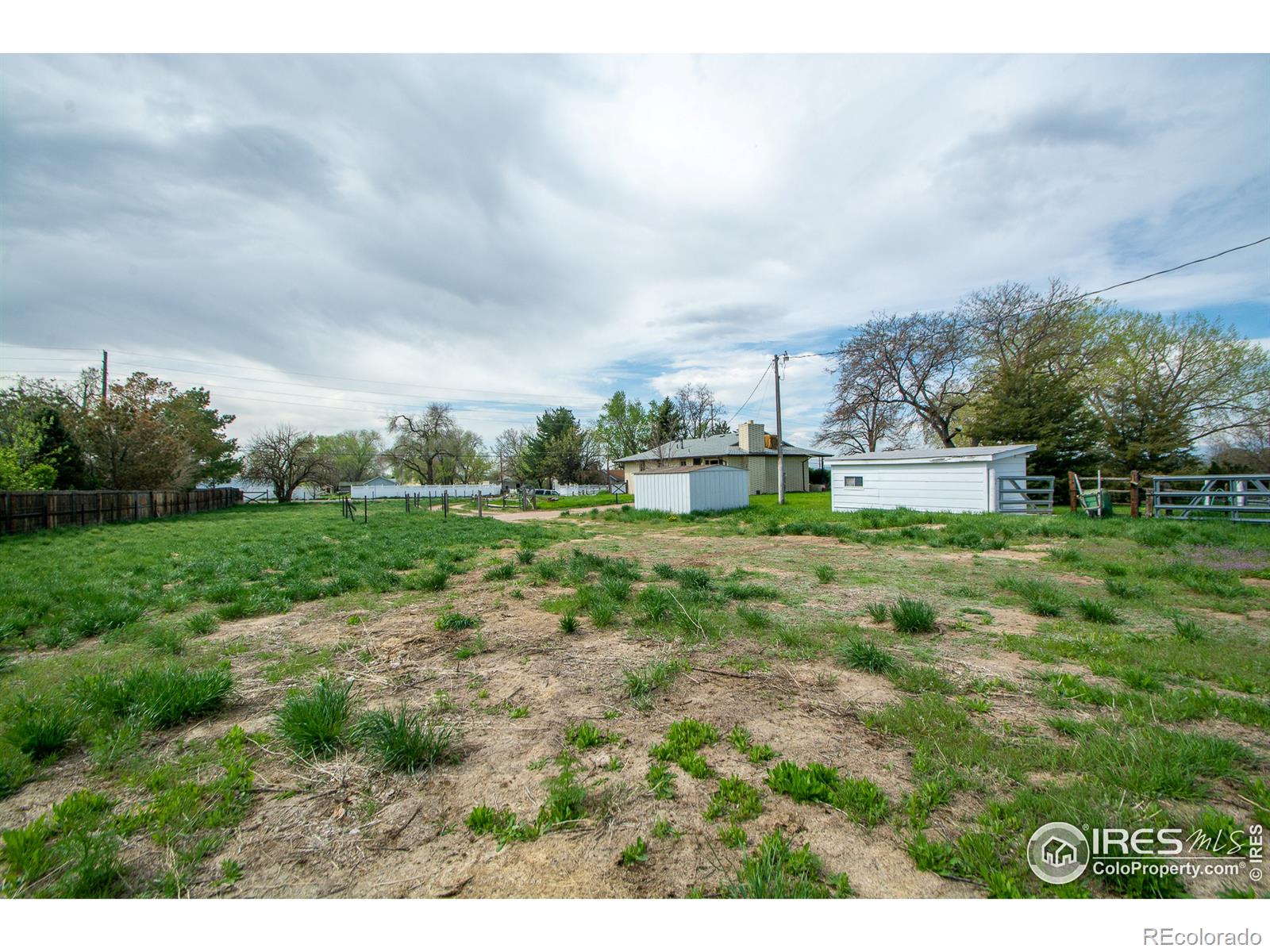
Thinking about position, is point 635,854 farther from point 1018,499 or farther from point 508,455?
point 508,455

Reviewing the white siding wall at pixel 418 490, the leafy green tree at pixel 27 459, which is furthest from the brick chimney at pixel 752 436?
the leafy green tree at pixel 27 459

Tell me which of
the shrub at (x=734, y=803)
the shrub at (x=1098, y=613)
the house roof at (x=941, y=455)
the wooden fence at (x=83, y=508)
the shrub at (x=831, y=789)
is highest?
the house roof at (x=941, y=455)

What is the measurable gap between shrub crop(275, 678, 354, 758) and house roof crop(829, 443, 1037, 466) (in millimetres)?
20260

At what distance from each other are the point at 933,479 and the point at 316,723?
20.9m

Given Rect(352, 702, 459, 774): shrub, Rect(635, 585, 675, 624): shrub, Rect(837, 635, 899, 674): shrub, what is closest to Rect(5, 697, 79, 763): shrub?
Rect(352, 702, 459, 774): shrub

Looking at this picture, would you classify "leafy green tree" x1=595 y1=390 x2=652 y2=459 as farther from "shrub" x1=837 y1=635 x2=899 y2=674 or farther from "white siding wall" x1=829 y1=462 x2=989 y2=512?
"shrub" x1=837 y1=635 x2=899 y2=674

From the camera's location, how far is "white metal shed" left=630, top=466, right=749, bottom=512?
821 inches

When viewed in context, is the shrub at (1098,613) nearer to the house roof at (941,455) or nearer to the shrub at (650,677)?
the shrub at (650,677)

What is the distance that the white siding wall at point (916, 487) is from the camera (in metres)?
18.1

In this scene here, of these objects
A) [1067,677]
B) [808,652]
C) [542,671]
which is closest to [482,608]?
[542,671]

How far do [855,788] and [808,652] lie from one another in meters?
1.95

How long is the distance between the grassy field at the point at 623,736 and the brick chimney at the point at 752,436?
29.8 meters

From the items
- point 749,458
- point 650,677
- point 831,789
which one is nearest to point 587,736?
point 650,677

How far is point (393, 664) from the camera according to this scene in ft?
13.7
